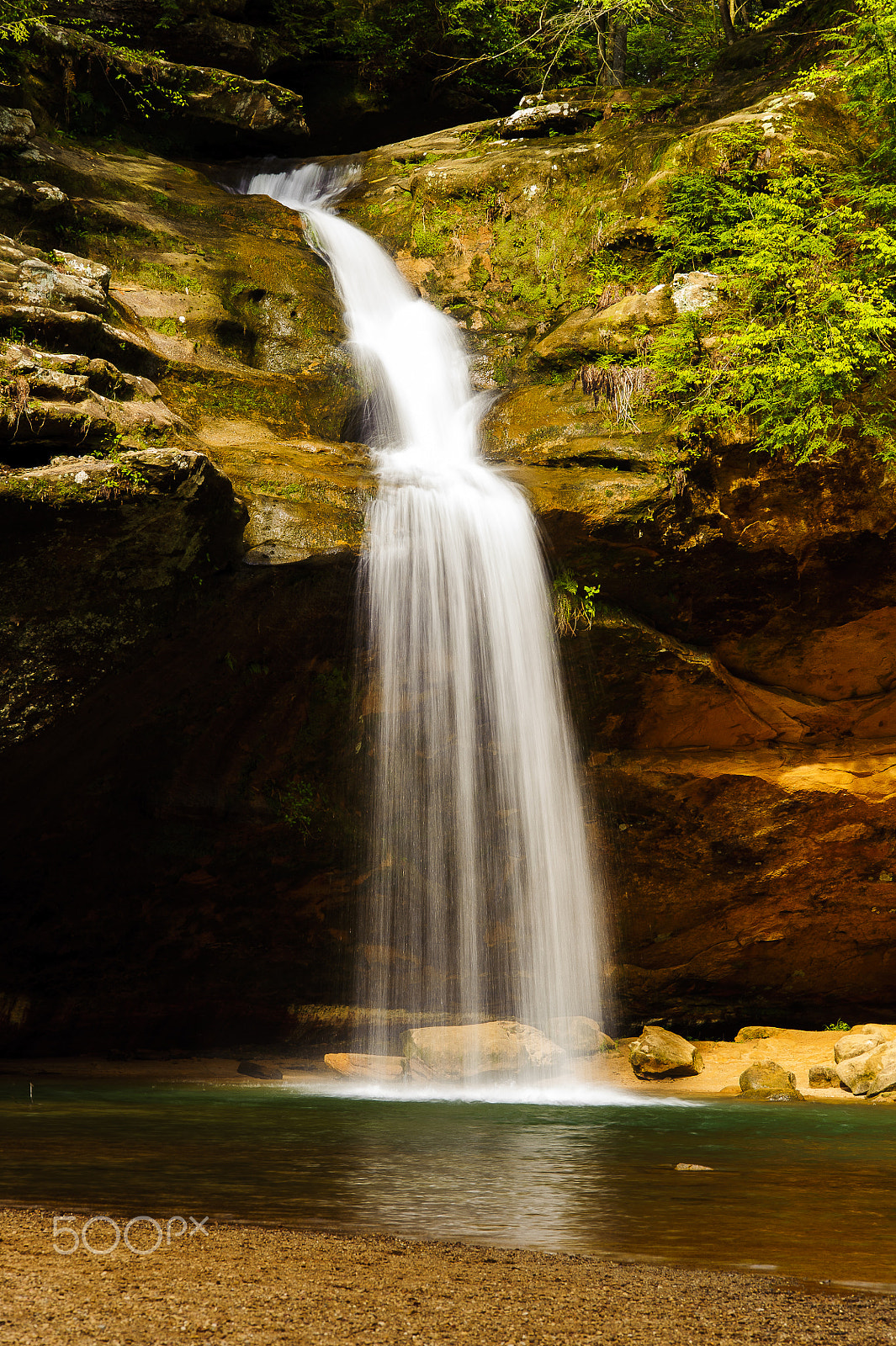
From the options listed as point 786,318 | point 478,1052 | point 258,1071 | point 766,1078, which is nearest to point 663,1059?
point 766,1078

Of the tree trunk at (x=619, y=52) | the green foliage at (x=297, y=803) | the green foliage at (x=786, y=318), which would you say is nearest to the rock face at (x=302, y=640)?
the green foliage at (x=297, y=803)

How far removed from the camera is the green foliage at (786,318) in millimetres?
10586

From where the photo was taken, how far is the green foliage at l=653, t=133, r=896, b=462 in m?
10.6

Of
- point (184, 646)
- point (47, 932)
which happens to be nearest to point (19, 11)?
point (184, 646)

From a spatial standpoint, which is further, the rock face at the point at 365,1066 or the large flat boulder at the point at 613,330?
the large flat boulder at the point at 613,330

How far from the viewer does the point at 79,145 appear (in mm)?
15844

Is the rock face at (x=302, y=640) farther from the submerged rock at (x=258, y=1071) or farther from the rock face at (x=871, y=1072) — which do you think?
the rock face at (x=871, y=1072)

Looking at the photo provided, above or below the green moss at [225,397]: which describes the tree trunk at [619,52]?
above

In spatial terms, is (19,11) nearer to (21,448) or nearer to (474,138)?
(474,138)

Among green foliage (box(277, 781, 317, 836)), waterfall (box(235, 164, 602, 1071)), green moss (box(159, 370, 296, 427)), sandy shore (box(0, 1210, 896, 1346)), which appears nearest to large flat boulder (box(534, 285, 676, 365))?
waterfall (box(235, 164, 602, 1071))

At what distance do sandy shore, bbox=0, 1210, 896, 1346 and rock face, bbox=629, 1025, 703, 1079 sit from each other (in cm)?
824

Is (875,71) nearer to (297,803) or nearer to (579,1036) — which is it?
(297,803)

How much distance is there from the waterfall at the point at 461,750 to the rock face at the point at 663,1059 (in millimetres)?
1252

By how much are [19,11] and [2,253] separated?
7498mm
